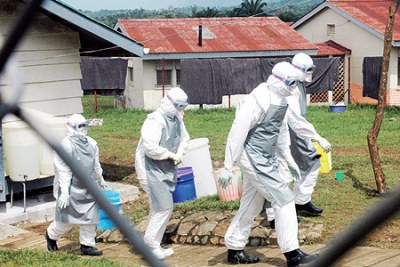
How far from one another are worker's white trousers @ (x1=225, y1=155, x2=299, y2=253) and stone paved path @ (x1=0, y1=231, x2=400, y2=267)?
295 mm

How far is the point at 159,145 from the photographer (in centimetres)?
782

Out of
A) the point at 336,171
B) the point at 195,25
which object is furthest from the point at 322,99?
the point at 336,171

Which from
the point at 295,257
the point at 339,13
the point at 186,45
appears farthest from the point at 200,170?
the point at 339,13

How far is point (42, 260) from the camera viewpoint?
6.59 metres

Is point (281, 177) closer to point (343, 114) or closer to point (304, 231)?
point (304, 231)

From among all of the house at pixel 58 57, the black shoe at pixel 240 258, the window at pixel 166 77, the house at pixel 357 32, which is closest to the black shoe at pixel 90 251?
the black shoe at pixel 240 258

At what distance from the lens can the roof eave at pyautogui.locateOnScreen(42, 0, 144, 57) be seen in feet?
31.0

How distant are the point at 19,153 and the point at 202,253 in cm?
315

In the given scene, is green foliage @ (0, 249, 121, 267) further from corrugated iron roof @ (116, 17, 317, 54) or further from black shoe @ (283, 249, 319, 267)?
corrugated iron roof @ (116, 17, 317, 54)

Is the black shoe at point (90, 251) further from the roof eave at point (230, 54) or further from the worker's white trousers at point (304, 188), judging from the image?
the roof eave at point (230, 54)

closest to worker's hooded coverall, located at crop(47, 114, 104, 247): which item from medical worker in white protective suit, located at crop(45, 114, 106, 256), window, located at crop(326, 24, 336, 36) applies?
medical worker in white protective suit, located at crop(45, 114, 106, 256)

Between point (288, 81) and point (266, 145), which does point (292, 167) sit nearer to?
point (266, 145)

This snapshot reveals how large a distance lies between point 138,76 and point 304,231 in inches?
749

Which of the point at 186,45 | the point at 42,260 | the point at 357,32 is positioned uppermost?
the point at 42,260
